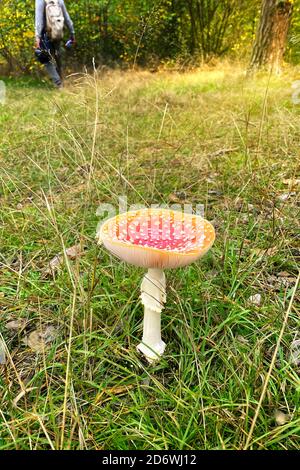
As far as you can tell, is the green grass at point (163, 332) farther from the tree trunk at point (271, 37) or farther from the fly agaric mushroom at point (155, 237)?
the tree trunk at point (271, 37)

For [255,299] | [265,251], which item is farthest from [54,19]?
[255,299]

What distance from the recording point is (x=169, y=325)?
1677 millimetres

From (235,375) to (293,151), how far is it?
2191mm

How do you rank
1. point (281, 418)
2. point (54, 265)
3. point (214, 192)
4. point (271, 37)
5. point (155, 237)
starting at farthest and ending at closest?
1. point (271, 37)
2. point (214, 192)
3. point (54, 265)
4. point (155, 237)
5. point (281, 418)

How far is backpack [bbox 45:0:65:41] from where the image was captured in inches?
258

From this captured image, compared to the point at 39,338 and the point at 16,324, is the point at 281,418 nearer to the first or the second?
the point at 39,338

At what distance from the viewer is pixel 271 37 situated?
6.36 metres

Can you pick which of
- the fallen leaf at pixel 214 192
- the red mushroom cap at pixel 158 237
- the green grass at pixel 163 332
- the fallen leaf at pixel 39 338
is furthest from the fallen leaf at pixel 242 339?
the fallen leaf at pixel 214 192

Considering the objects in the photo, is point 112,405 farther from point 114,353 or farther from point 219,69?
point 219,69

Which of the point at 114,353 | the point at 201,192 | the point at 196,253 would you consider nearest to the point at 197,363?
the point at 114,353

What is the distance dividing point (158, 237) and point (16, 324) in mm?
781

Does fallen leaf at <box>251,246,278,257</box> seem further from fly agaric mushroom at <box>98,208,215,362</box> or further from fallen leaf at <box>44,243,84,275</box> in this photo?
fallen leaf at <box>44,243,84,275</box>

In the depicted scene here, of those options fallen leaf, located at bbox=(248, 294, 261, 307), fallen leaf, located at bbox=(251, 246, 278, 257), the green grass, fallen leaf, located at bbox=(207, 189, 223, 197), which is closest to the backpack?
the green grass
